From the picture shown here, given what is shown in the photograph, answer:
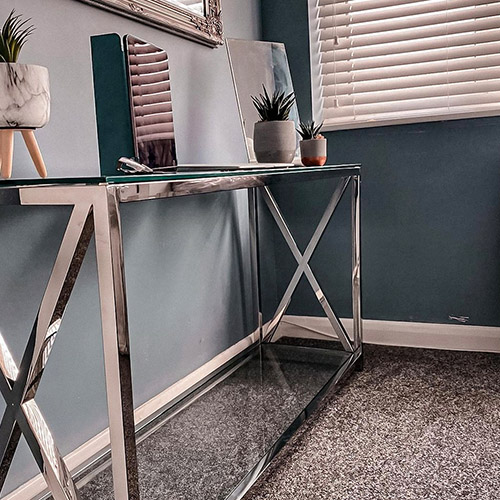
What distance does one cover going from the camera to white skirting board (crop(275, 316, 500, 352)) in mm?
2190

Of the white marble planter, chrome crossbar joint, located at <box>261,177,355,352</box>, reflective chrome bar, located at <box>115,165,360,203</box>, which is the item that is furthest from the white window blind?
the white marble planter

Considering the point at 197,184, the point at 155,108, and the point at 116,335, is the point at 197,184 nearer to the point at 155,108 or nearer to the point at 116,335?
the point at 116,335

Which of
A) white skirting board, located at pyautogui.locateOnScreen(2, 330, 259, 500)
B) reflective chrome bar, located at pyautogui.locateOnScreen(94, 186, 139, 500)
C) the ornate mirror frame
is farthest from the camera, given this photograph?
the ornate mirror frame

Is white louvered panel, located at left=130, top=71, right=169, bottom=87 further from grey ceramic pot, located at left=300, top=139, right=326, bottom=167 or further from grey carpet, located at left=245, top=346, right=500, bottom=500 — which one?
grey carpet, located at left=245, top=346, right=500, bottom=500

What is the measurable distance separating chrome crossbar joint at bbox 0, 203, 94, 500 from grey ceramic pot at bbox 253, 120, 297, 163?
0.87 meters

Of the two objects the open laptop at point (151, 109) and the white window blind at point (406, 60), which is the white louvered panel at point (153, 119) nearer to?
the open laptop at point (151, 109)

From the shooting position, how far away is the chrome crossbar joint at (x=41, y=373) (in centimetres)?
87

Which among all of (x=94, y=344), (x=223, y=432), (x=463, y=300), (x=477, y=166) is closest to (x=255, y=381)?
(x=223, y=432)

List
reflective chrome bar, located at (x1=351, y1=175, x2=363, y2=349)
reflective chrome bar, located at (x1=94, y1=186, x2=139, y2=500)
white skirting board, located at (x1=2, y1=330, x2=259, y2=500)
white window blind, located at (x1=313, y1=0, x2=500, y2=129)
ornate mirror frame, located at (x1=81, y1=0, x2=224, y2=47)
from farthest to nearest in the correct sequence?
white window blind, located at (x1=313, y1=0, x2=500, y2=129), reflective chrome bar, located at (x1=351, y1=175, x2=363, y2=349), ornate mirror frame, located at (x1=81, y1=0, x2=224, y2=47), white skirting board, located at (x1=2, y1=330, x2=259, y2=500), reflective chrome bar, located at (x1=94, y1=186, x2=139, y2=500)

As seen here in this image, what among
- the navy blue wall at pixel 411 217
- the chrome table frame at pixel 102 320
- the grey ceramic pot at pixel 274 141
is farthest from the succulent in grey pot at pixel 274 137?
the navy blue wall at pixel 411 217

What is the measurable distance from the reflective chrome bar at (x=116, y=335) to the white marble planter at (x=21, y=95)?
308 mm

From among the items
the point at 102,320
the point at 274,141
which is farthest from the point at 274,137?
the point at 102,320

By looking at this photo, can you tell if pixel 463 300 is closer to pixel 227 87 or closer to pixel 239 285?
pixel 239 285

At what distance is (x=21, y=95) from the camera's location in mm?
997
